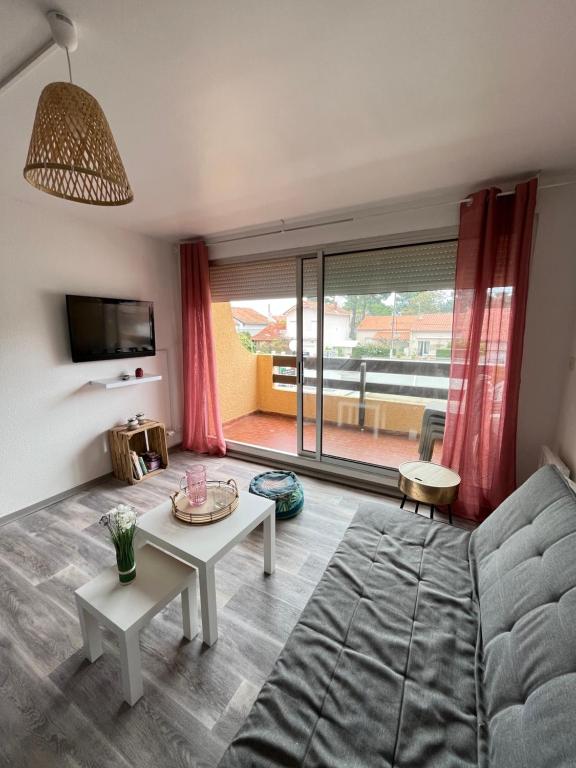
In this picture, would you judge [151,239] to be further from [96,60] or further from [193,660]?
[193,660]

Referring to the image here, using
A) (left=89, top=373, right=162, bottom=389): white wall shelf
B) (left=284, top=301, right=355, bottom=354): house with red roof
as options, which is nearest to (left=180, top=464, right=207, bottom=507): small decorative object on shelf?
(left=89, top=373, right=162, bottom=389): white wall shelf

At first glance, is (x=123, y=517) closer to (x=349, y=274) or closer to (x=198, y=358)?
(x=198, y=358)

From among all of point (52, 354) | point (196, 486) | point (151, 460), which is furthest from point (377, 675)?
point (52, 354)

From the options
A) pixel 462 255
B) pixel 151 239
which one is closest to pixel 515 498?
pixel 462 255

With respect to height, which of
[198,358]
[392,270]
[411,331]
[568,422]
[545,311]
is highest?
[392,270]

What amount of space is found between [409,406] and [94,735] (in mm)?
2643

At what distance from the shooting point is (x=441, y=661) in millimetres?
991

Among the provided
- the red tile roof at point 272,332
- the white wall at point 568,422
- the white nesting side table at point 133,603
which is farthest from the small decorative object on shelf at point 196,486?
the red tile roof at point 272,332

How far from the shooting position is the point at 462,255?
213cm

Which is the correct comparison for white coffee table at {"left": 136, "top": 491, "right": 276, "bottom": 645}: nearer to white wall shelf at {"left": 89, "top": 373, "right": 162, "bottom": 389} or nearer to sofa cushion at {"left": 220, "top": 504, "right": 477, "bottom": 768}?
sofa cushion at {"left": 220, "top": 504, "right": 477, "bottom": 768}

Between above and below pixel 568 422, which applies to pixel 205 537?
below

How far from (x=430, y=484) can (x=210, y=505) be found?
1.33m

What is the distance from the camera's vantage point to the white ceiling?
3.18ft

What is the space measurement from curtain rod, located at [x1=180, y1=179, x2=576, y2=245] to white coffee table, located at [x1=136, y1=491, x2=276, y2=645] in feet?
7.43
